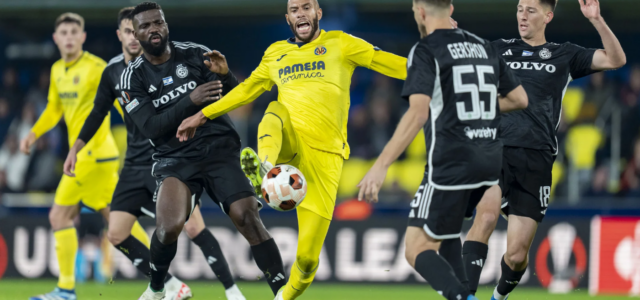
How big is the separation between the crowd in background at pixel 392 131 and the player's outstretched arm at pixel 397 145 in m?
9.19

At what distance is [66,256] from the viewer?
883 centimetres

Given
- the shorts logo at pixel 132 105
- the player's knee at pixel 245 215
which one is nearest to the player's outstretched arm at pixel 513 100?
the player's knee at pixel 245 215

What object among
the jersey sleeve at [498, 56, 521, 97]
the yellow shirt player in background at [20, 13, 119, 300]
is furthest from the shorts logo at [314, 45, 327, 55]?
the yellow shirt player in background at [20, 13, 119, 300]

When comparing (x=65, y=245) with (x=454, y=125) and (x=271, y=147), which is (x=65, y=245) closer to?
(x=271, y=147)

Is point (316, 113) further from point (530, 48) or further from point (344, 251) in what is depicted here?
point (344, 251)

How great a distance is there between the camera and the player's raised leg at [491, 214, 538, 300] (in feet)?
21.8

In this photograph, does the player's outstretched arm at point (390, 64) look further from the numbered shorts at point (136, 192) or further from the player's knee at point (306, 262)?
the numbered shorts at point (136, 192)

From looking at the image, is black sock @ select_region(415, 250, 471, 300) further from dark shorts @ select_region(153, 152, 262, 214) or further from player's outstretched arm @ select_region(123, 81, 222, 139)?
player's outstretched arm @ select_region(123, 81, 222, 139)

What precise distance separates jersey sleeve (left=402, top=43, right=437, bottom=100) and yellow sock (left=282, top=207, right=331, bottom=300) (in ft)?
5.65

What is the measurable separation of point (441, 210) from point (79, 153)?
203 inches

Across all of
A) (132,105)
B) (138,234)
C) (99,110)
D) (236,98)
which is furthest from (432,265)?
(138,234)

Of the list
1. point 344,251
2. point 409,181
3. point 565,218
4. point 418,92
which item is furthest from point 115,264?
point 418,92

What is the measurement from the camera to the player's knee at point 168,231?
656 centimetres

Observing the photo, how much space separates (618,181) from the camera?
46.3ft
